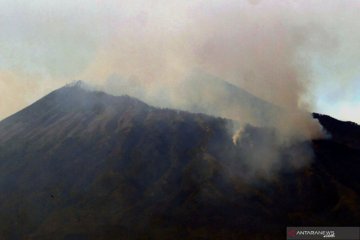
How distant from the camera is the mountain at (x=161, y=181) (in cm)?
13225

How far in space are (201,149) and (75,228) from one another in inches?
1872

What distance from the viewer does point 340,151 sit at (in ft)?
546

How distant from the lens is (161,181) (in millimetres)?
155375

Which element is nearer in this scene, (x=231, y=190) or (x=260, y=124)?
(x=231, y=190)

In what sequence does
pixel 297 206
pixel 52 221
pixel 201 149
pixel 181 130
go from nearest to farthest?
pixel 297 206 → pixel 52 221 → pixel 201 149 → pixel 181 130

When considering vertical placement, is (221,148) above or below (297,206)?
above

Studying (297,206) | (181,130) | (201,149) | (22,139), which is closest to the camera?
(297,206)

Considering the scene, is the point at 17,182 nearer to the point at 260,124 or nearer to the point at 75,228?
the point at 75,228

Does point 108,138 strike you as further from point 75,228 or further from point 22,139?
point 75,228

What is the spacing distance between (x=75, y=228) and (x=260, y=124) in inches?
3480

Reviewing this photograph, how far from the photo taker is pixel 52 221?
476 feet

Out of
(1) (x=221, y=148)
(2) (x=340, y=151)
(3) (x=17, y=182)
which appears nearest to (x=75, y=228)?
(3) (x=17, y=182)

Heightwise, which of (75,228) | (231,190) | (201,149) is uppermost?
(201,149)

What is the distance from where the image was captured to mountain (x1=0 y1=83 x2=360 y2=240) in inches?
5207
